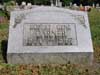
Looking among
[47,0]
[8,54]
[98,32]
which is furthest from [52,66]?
[47,0]

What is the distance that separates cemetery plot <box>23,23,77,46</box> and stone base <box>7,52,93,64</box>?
34cm

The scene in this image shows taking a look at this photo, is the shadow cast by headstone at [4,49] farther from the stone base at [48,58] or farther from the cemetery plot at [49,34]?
the cemetery plot at [49,34]

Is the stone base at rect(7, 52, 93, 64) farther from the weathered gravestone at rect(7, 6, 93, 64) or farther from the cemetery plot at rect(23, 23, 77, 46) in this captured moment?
the cemetery plot at rect(23, 23, 77, 46)

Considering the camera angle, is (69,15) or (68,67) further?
(69,15)

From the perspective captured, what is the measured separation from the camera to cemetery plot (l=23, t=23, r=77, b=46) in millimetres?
13055

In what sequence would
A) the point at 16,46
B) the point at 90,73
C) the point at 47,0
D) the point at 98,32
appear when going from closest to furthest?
the point at 90,73 < the point at 16,46 < the point at 98,32 < the point at 47,0

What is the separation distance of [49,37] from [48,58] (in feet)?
2.00

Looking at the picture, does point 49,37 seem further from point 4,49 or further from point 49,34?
point 4,49

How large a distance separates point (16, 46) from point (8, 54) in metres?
0.31

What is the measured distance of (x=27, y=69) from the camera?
12.3 m

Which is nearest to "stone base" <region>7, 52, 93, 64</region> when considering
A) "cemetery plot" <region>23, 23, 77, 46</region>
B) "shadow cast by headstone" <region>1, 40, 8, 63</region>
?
"cemetery plot" <region>23, 23, 77, 46</region>

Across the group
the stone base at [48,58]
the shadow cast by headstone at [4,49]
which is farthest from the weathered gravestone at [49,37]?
the shadow cast by headstone at [4,49]

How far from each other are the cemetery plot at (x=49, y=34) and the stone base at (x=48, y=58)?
1.13ft

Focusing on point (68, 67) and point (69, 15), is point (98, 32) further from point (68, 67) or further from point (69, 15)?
point (68, 67)
